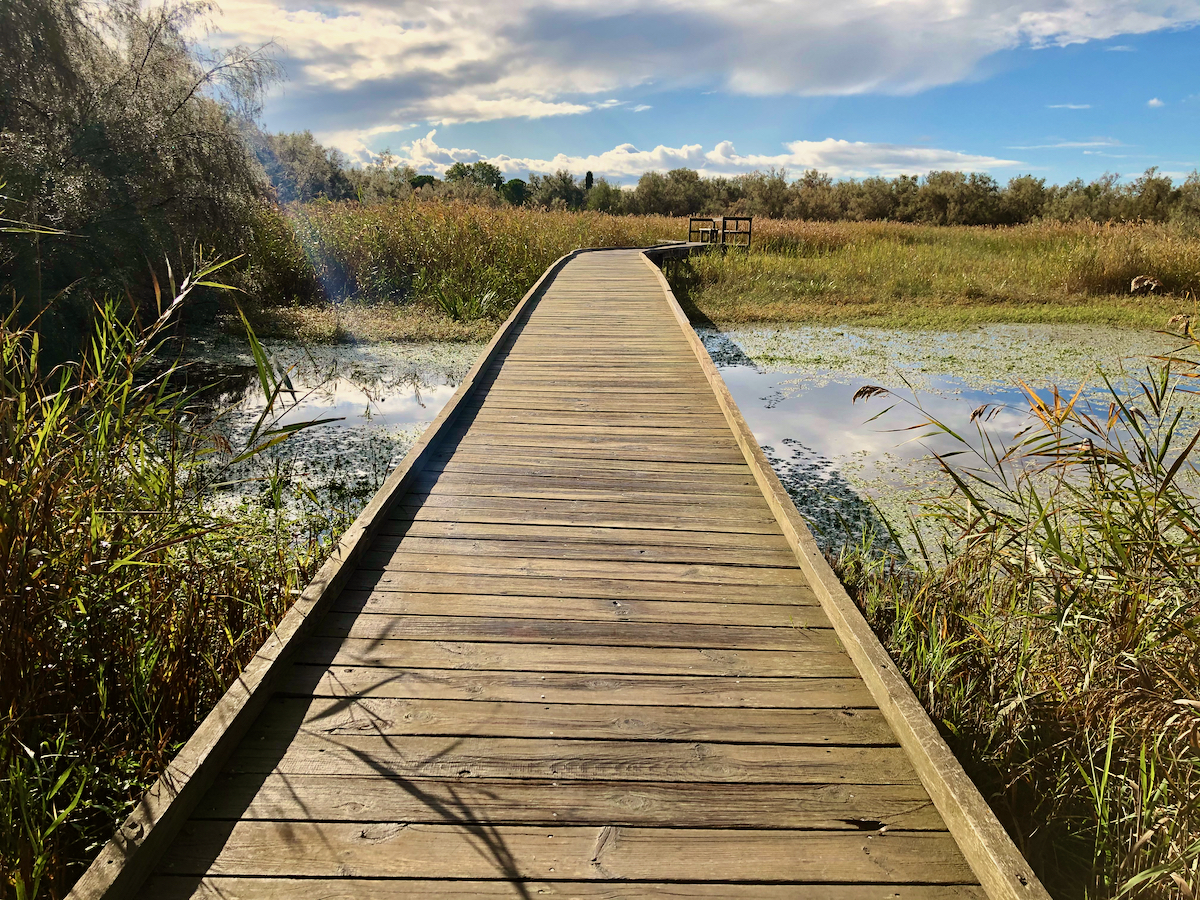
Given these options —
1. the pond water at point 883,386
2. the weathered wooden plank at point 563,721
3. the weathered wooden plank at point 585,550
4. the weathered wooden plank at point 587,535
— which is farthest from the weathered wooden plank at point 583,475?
the weathered wooden plank at point 563,721

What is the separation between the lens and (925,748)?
63.3 inches

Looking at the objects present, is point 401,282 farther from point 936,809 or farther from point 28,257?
point 936,809

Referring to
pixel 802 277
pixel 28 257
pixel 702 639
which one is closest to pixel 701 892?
pixel 702 639

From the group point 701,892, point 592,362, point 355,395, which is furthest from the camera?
point 355,395

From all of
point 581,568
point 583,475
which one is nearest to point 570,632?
point 581,568

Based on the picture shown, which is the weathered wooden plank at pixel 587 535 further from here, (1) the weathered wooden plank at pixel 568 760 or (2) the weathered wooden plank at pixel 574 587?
(1) the weathered wooden plank at pixel 568 760

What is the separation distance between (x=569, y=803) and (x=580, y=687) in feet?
1.26

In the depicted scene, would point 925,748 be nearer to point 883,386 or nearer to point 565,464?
point 565,464

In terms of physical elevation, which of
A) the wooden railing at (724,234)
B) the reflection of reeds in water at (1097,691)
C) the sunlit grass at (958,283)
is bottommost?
the reflection of reeds in water at (1097,691)

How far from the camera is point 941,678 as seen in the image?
7.44ft

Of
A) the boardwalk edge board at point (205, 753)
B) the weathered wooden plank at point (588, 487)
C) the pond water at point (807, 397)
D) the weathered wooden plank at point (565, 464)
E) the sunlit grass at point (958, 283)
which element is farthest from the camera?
the sunlit grass at point (958, 283)

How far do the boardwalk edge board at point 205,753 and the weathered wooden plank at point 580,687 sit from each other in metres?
0.10

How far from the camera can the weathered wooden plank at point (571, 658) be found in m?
1.97

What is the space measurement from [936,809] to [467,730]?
3.43 ft
